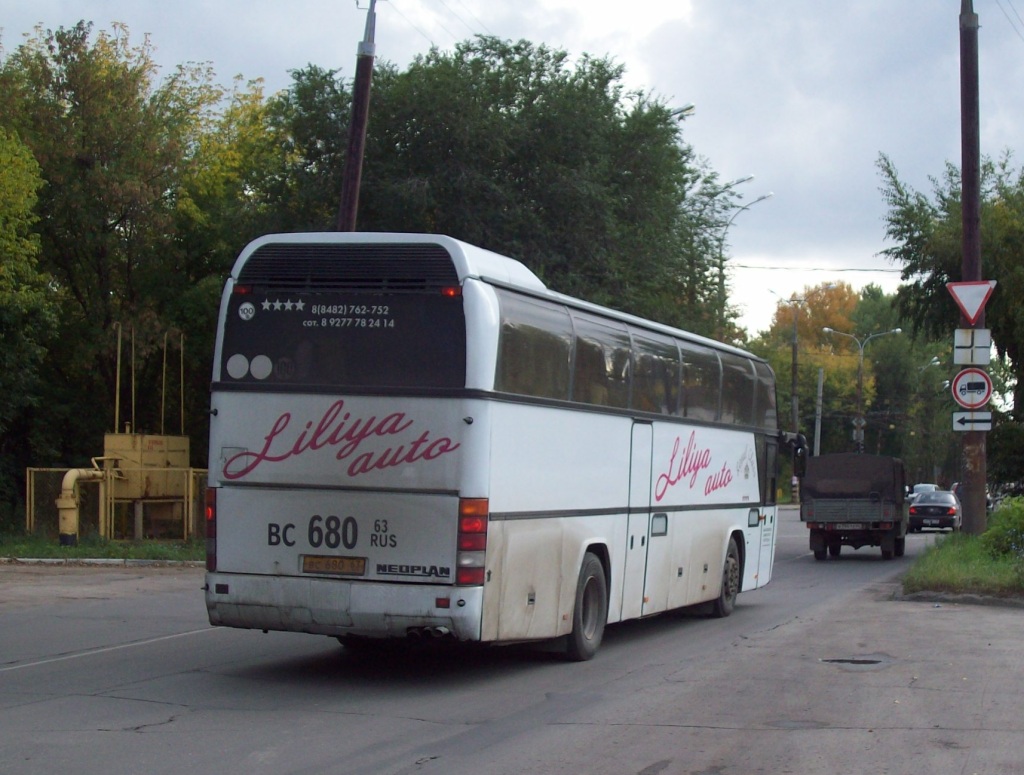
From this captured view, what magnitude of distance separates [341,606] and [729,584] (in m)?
7.76

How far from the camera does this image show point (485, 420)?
1024cm

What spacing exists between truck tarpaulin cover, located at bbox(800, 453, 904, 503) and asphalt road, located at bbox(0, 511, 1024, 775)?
15.4m

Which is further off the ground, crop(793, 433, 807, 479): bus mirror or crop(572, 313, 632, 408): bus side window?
crop(572, 313, 632, 408): bus side window

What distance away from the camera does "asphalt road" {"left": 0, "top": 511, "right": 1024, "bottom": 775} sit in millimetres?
7695

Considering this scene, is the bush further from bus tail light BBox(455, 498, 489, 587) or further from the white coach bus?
bus tail light BBox(455, 498, 489, 587)

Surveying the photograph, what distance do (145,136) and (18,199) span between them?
15.1 feet

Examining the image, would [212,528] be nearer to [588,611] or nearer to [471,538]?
[471,538]

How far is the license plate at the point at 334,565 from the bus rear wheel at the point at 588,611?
232 centimetres

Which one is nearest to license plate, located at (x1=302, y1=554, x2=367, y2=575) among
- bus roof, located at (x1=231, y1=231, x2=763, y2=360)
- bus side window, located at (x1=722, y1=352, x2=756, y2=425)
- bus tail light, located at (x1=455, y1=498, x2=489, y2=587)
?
bus tail light, located at (x1=455, y1=498, x2=489, y2=587)

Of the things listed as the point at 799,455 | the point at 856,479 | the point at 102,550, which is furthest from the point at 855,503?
the point at 102,550

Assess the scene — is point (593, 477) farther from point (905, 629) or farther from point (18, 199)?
point (18, 199)

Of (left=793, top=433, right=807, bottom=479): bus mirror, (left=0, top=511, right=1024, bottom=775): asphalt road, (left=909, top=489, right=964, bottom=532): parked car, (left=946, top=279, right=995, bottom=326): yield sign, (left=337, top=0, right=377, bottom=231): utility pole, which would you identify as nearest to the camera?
(left=0, top=511, right=1024, bottom=775): asphalt road

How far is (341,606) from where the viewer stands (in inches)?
406

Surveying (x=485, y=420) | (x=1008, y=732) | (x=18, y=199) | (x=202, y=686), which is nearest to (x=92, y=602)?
(x=202, y=686)
